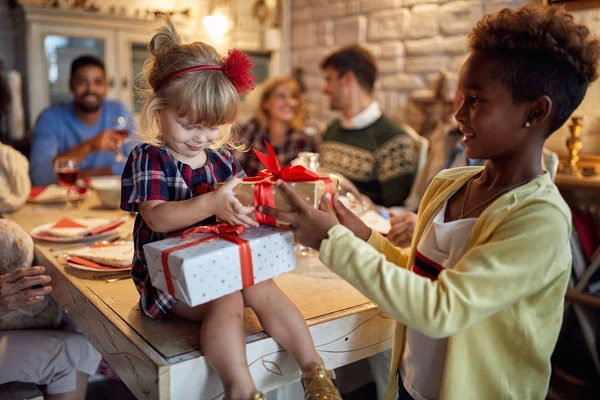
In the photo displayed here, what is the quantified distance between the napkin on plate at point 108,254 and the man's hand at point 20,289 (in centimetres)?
11

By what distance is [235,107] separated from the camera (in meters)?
1.01

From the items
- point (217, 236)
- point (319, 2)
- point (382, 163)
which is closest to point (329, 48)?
point (319, 2)

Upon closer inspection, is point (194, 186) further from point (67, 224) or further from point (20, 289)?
point (67, 224)

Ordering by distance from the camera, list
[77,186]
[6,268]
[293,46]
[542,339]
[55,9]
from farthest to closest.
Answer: [293,46] → [55,9] → [77,186] → [6,268] → [542,339]

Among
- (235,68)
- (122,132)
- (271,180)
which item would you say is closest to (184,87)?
(235,68)

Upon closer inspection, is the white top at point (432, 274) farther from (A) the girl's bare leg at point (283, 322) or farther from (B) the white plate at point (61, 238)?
(B) the white plate at point (61, 238)

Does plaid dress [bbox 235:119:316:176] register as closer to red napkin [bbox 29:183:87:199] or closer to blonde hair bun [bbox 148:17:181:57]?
red napkin [bbox 29:183:87:199]

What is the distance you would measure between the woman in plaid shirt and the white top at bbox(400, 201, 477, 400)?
188 mm

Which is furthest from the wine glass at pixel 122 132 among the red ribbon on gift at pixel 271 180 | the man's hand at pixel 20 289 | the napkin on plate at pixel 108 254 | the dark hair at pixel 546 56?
the dark hair at pixel 546 56

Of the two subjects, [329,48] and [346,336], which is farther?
[329,48]

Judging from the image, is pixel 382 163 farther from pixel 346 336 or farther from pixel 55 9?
pixel 55 9

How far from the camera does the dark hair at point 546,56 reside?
2.60 feet

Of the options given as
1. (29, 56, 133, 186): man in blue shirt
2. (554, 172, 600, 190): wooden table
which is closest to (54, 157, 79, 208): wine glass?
(29, 56, 133, 186): man in blue shirt

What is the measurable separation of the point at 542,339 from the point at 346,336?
1.19 feet
